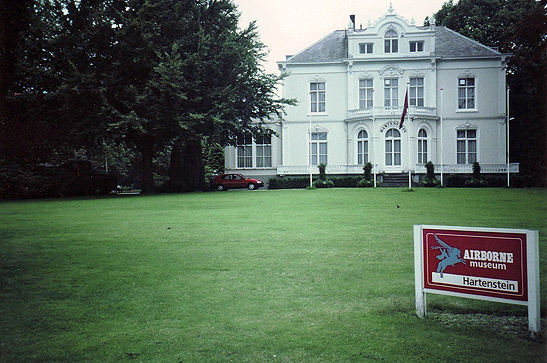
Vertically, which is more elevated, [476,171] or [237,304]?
[476,171]

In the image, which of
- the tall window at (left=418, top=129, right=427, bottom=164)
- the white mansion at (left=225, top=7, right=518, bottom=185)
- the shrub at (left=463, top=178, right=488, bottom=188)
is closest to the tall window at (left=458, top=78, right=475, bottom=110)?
the white mansion at (left=225, top=7, right=518, bottom=185)

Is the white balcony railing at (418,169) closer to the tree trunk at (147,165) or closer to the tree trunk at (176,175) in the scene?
the tree trunk at (176,175)

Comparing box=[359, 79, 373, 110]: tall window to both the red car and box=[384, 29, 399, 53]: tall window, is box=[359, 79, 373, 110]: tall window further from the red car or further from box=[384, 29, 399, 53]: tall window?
the red car

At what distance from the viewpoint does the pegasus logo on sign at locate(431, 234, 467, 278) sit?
4.07m

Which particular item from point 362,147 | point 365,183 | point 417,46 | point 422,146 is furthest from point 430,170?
point 417,46

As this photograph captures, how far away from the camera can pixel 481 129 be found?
36.8 meters

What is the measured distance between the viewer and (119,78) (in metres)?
25.0

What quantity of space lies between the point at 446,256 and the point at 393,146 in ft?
107

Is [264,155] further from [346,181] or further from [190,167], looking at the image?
[346,181]

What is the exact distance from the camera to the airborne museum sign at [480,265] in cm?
371

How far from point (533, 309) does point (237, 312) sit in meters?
2.67

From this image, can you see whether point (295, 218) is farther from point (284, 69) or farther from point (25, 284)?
point (284, 69)

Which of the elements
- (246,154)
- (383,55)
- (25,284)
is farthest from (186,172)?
(25,284)

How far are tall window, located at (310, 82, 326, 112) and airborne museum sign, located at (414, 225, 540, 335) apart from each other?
34.5m
